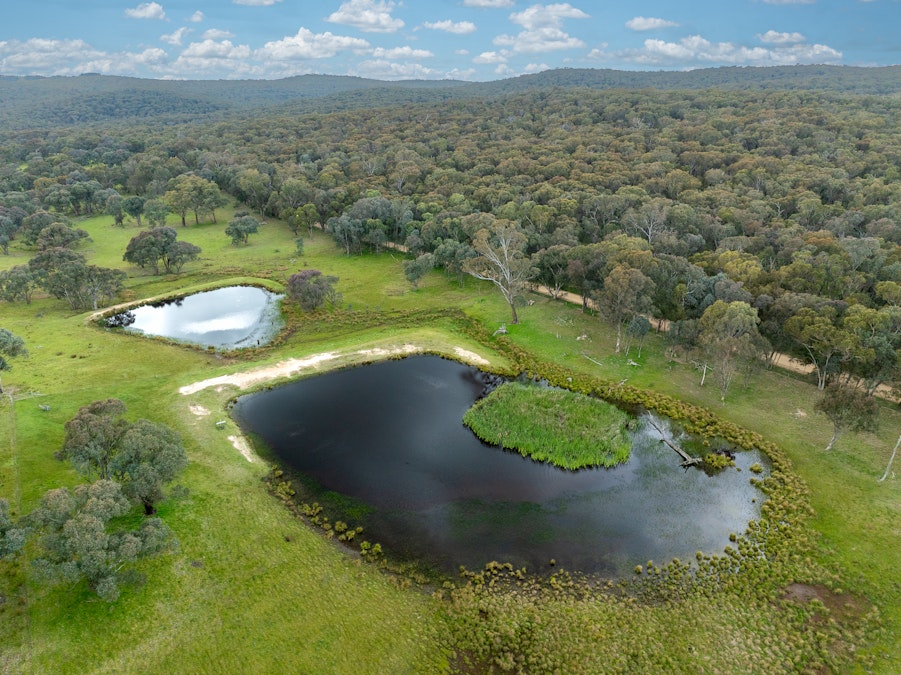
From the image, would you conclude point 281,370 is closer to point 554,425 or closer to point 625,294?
point 554,425

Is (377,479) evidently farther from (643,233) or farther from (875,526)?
(643,233)

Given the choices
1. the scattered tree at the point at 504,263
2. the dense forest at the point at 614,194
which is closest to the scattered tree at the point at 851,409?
the dense forest at the point at 614,194

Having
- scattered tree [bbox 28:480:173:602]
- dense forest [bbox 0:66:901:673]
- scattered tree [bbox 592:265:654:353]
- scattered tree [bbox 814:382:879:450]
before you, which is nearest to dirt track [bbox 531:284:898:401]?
dense forest [bbox 0:66:901:673]

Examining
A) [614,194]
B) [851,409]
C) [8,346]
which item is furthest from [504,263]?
[8,346]

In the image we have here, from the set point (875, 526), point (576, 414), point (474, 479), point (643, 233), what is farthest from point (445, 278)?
point (875, 526)

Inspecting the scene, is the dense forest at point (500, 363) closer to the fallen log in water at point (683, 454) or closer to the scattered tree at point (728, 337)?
the scattered tree at point (728, 337)

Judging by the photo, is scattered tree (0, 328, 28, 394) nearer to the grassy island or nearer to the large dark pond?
the large dark pond
